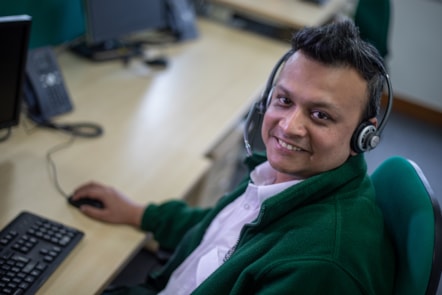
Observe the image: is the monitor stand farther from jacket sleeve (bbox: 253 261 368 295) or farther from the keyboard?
jacket sleeve (bbox: 253 261 368 295)

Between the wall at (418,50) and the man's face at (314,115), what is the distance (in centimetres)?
310

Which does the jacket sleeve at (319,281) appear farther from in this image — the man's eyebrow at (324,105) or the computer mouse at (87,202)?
the computer mouse at (87,202)

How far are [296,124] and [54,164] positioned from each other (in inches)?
30.6

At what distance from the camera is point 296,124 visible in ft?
3.26

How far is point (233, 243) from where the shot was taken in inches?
42.8

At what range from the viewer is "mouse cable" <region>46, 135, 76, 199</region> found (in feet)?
4.38

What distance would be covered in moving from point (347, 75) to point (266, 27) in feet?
5.87

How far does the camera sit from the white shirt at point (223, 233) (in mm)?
1084

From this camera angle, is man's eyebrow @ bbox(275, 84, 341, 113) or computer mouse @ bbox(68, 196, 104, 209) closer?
man's eyebrow @ bbox(275, 84, 341, 113)

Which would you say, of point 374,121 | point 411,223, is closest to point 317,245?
point 411,223

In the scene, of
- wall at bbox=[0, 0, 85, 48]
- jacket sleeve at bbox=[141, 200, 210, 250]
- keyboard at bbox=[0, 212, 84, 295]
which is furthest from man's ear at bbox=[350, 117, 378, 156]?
wall at bbox=[0, 0, 85, 48]

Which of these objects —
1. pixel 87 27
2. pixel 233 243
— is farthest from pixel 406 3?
pixel 233 243

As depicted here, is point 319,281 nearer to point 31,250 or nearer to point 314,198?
point 314,198

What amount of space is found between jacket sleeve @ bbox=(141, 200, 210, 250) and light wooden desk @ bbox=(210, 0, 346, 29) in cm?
148
